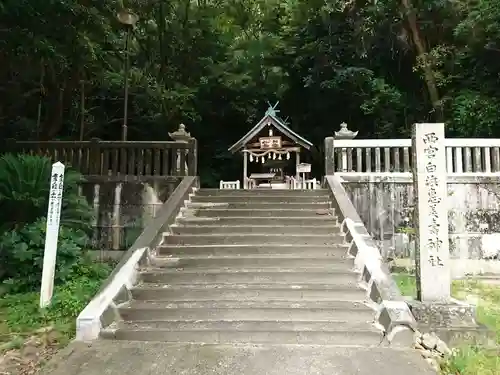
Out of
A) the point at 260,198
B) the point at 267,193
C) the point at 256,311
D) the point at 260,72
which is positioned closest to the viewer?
the point at 256,311

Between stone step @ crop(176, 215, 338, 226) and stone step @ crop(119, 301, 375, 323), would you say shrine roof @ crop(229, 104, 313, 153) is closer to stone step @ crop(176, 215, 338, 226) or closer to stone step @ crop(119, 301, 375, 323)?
stone step @ crop(176, 215, 338, 226)

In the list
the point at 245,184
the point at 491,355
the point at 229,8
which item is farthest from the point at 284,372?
the point at 229,8

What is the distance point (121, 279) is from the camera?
5.64m

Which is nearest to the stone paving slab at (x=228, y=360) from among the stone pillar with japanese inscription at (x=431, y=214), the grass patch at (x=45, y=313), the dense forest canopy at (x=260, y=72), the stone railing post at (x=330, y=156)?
the grass patch at (x=45, y=313)

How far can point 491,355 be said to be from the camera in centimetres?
430

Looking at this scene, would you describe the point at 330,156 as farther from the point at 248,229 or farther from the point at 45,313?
the point at 45,313

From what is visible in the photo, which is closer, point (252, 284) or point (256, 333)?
point (256, 333)

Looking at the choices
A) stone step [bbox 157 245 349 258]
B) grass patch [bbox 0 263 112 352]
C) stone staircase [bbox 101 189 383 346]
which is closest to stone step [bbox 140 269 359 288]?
stone staircase [bbox 101 189 383 346]

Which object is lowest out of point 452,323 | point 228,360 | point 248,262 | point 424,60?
point 228,360

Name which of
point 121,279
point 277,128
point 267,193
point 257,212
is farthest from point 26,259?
point 277,128

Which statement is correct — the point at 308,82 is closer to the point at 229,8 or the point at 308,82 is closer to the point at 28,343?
the point at 229,8

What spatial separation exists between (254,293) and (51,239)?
301 cm

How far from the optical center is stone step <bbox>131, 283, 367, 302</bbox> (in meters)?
5.54

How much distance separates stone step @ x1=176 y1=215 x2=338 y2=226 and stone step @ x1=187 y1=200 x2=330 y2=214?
0.51m
